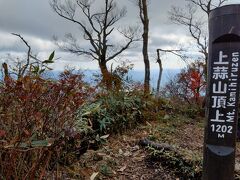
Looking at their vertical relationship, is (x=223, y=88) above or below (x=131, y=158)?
above

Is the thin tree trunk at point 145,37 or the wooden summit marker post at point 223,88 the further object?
the thin tree trunk at point 145,37

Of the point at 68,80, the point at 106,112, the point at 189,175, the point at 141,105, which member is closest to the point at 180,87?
the point at 141,105

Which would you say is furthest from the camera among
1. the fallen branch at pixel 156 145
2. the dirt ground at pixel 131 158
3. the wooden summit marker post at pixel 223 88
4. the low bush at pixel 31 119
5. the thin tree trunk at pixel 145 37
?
the thin tree trunk at pixel 145 37

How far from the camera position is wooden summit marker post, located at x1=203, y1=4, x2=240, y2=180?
7.81 feet

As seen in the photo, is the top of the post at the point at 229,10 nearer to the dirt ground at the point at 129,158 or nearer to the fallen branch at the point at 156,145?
the dirt ground at the point at 129,158

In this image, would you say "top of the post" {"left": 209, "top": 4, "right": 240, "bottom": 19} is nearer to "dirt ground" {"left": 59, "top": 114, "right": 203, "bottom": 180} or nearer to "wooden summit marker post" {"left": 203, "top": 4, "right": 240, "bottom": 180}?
"wooden summit marker post" {"left": 203, "top": 4, "right": 240, "bottom": 180}

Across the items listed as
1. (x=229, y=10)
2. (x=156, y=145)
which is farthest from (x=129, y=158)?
(x=229, y=10)

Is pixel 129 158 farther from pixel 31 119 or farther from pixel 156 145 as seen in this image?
pixel 31 119

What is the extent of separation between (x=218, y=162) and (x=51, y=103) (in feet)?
4.61

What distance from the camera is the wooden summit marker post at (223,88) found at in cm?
238

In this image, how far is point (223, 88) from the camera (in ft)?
7.84

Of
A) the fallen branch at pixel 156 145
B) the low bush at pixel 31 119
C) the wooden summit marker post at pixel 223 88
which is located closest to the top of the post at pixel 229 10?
the wooden summit marker post at pixel 223 88

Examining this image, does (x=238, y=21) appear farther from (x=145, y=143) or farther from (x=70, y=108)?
(x=145, y=143)

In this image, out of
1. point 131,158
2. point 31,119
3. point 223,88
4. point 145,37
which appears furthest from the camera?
point 145,37
